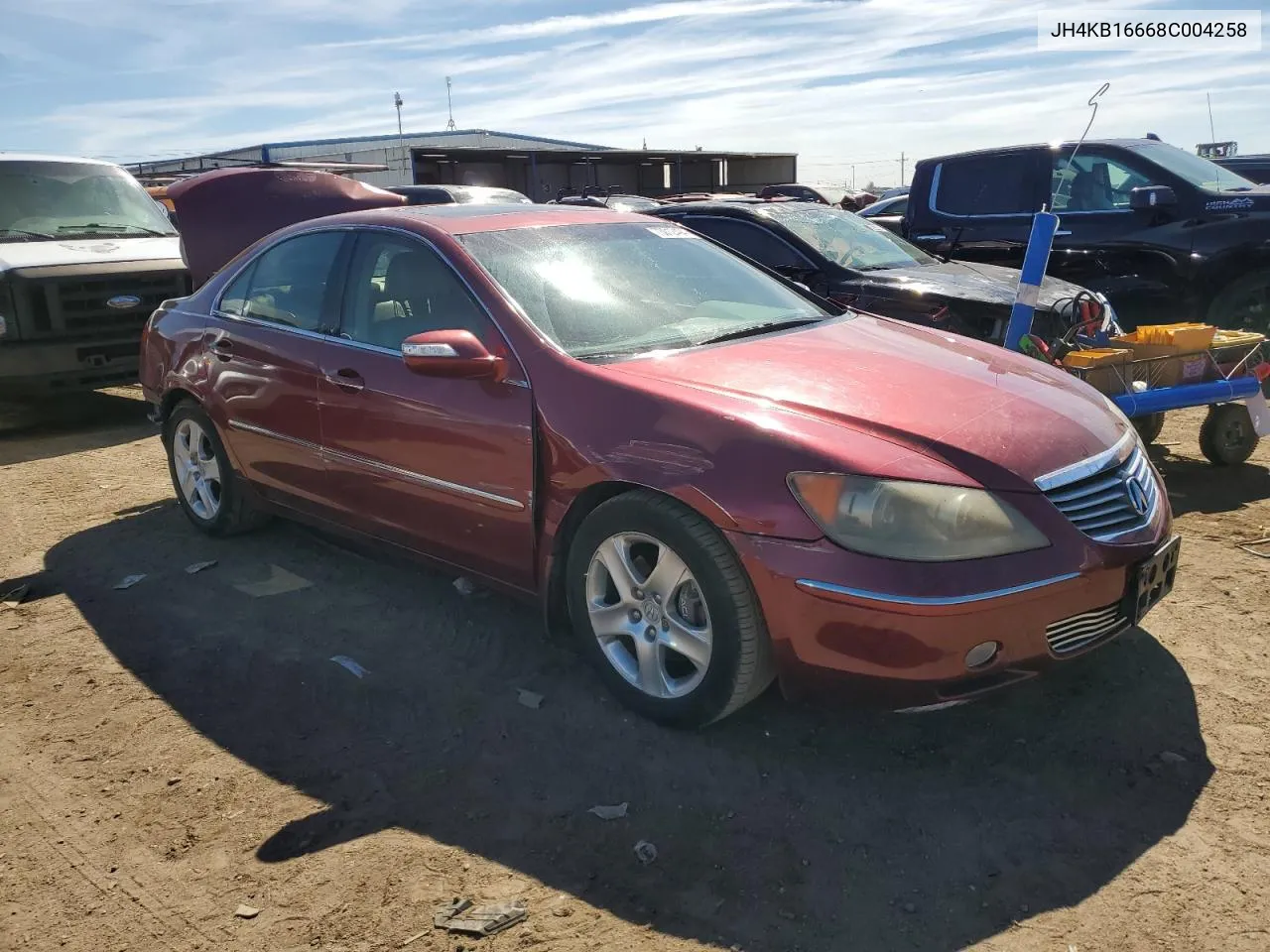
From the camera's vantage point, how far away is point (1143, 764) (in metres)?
3.01

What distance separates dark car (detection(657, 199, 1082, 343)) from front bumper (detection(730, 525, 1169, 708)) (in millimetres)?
3823

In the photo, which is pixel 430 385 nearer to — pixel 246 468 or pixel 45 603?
pixel 246 468

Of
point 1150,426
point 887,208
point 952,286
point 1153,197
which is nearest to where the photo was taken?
→ point 1150,426

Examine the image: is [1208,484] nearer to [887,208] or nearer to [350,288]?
[350,288]

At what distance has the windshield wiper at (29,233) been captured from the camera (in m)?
8.49

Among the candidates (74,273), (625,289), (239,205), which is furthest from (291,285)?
(74,273)

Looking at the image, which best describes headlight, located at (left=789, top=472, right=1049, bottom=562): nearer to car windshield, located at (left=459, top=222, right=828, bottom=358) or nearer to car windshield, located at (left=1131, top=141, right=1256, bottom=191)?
car windshield, located at (left=459, top=222, right=828, bottom=358)

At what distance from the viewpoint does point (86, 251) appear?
27.6 ft

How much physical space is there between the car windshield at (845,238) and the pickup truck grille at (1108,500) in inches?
163

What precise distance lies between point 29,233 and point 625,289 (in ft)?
22.9

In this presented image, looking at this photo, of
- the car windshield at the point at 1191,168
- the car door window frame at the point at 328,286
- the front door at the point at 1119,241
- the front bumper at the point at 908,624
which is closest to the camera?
the front bumper at the point at 908,624

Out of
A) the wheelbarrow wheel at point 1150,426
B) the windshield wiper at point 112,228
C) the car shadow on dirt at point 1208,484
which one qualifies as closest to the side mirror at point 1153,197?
the wheelbarrow wheel at point 1150,426

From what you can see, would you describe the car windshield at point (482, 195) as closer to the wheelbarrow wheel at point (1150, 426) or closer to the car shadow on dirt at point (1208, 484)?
the wheelbarrow wheel at point (1150, 426)

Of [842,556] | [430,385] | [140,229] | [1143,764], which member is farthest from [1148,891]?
[140,229]
